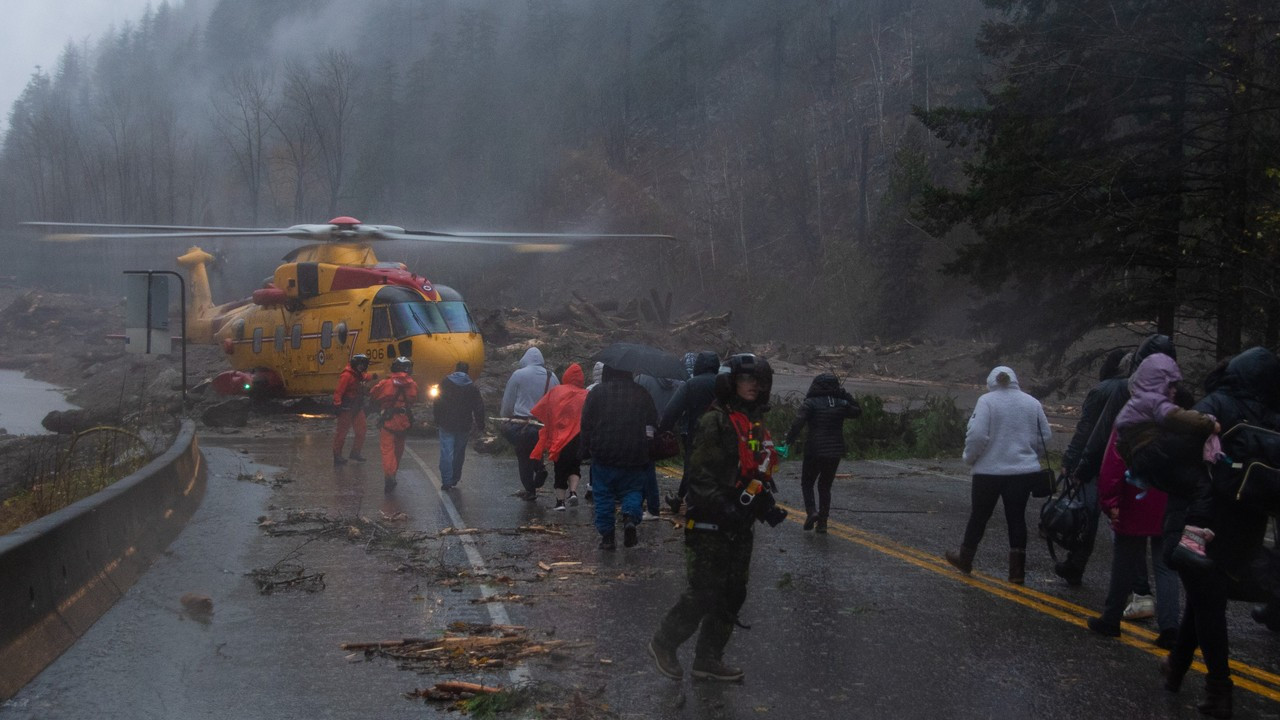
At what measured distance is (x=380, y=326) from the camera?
2281 centimetres

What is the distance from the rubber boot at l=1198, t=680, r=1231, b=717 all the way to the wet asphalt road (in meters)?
0.15

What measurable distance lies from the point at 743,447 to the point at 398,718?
85.7 inches

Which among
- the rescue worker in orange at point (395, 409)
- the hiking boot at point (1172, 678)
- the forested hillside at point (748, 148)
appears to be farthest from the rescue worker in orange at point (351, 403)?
the hiking boot at point (1172, 678)

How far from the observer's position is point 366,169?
85312mm

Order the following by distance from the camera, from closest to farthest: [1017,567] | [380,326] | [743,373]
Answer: [743,373] < [1017,567] < [380,326]

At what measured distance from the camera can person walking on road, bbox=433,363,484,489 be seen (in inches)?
553

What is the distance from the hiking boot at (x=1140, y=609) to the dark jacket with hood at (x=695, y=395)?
3986 mm

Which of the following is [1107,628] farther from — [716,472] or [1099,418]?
[716,472]

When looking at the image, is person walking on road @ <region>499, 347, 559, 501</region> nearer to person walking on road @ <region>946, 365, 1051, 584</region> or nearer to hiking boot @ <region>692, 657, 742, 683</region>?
person walking on road @ <region>946, 365, 1051, 584</region>

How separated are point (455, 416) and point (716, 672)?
8701 millimetres

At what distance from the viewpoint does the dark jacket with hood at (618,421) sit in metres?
9.86

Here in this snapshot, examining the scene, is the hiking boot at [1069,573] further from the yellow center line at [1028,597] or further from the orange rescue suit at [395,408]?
the orange rescue suit at [395,408]

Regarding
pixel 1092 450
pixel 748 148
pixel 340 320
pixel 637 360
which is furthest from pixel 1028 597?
pixel 748 148

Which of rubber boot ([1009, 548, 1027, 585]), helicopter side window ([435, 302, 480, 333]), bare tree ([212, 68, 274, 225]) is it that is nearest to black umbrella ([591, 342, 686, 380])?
rubber boot ([1009, 548, 1027, 585])
